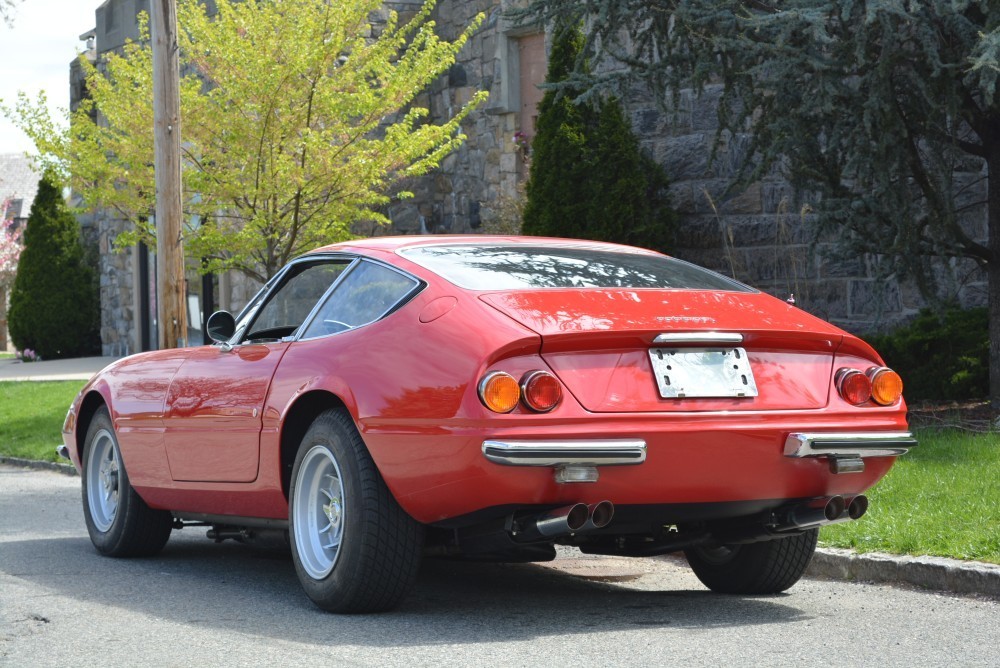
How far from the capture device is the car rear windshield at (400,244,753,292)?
5578mm

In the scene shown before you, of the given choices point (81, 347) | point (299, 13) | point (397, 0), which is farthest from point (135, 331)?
point (299, 13)

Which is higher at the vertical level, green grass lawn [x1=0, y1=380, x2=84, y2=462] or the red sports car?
the red sports car

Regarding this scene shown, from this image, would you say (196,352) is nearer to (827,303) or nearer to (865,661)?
(865,661)

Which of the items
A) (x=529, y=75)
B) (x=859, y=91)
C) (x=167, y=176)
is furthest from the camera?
(x=529, y=75)

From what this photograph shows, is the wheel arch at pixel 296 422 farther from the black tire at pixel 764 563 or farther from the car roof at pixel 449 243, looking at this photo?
the black tire at pixel 764 563

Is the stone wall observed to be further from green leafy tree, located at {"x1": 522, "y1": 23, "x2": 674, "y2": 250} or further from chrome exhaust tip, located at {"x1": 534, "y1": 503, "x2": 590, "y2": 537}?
chrome exhaust tip, located at {"x1": 534, "y1": 503, "x2": 590, "y2": 537}

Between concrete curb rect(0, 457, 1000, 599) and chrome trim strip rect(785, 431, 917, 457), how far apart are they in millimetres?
910

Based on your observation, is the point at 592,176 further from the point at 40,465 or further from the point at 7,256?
the point at 7,256

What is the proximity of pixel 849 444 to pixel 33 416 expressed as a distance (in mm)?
13339

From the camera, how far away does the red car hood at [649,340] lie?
16.3 ft

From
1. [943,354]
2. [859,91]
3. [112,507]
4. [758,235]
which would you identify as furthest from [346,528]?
[758,235]

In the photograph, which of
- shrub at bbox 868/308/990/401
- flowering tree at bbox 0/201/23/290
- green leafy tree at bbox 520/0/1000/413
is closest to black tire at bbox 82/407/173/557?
green leafy tree at bbox 520/0/1000/413

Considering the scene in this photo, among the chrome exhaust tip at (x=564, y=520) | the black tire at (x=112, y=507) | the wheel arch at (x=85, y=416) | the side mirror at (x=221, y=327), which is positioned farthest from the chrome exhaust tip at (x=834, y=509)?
the wheel arch at (x=85, y=416)

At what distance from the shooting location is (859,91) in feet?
32.8
